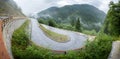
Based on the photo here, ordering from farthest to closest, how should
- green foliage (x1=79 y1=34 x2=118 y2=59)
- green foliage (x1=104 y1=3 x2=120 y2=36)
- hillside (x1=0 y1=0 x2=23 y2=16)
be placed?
hillside (x1=0 y1=0 x2=23 y2=16)
green foliage (x1=104 y1=3 x2=120 y2=36)
green foliage (x1=79 y1=34 x2=118 y2=59)

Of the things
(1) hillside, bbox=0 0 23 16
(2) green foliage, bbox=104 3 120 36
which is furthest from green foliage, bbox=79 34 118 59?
(1) hillside, bbox=0 0 23 16

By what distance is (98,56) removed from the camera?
3316 centimetres

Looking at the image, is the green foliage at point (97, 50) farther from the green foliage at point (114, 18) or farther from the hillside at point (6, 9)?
the hillside at point (6, 9)

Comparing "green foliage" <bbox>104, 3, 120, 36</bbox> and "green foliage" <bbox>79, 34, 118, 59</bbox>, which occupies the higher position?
"green foliage" <bbox>104, 3, 120, 36</bbox>

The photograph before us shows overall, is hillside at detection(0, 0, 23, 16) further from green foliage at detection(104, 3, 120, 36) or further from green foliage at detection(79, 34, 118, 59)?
green foliage at detection(79, 34, 118, 59)

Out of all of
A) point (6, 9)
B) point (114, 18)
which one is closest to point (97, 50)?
point (114, 18)

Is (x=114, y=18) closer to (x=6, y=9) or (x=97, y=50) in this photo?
(x=97, y=50)

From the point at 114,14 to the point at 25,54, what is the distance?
19.3 metres

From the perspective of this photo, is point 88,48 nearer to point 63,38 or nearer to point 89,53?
point 89,53

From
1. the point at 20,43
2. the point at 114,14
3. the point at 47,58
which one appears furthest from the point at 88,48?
the point at 114,14

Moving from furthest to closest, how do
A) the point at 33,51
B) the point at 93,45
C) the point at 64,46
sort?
the point at 64,46, the point at 93,45, the point at 33,51

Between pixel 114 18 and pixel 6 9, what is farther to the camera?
pixel 6 9

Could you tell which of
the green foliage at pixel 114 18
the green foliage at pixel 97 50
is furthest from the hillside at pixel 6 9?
the green foliage at pixel 97 50

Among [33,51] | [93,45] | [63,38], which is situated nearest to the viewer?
[33,51]
